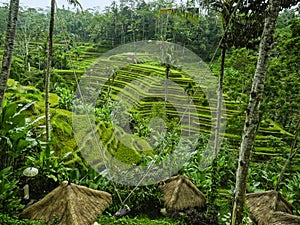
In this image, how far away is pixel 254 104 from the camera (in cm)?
252

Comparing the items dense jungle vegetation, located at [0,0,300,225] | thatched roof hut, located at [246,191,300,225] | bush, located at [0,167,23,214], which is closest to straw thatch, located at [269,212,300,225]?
thatched roof hut, located at [246,191,300,225]

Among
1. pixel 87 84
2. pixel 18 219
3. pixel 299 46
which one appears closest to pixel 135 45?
pixel 87 84

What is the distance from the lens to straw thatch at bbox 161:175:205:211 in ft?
13.1

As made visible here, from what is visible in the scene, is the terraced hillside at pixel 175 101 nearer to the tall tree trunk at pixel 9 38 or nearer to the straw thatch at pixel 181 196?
the straw thatch at pixel 181 196

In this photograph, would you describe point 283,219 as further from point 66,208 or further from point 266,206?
point 66,208

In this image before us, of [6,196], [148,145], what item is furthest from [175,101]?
[6,196]

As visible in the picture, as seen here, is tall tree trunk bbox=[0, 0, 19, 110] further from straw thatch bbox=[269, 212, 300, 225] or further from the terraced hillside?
the terraced hillside

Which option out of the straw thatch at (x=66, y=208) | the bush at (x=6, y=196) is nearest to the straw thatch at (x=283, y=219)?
the straw thatch at (x=66, y=208)

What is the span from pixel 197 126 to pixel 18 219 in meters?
11.1

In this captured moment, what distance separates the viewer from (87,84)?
14.9 meters

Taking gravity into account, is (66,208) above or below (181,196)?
above

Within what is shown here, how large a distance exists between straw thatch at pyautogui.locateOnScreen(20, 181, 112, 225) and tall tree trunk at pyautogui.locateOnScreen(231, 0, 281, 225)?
1.61 metres

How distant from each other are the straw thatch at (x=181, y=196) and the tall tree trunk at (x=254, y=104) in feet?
4.58

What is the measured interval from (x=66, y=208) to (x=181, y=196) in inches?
70.6
